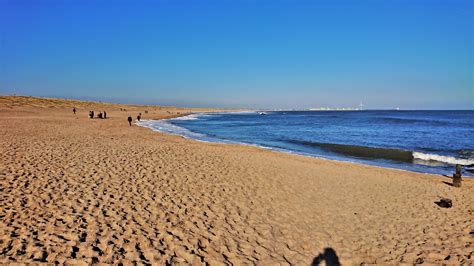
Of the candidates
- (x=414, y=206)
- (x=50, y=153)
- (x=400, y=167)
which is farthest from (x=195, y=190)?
(x=400, y=167)

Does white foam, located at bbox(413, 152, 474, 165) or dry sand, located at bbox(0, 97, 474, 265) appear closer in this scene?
dry sand, located at bbox(0, 97, 474, 265)

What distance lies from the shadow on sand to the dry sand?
3 centimetres

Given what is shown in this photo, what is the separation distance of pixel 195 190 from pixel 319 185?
485 centimetres

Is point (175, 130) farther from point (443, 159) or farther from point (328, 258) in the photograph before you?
point (328, 258)

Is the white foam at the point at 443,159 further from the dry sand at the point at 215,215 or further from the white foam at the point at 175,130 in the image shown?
the white foam at the point at 175,130

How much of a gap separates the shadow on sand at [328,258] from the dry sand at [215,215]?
0.03 meters

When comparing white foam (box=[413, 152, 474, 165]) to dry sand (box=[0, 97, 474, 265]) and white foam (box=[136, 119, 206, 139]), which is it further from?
white foam (box=[136, 119, 206, 139])

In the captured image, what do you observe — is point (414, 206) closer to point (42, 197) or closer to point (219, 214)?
point (219, 214)

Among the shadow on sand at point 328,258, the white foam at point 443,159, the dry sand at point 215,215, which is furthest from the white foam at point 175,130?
the shadow on sand at point 328,258

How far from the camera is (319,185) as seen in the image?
11.3 meters

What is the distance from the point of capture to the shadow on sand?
5973 millimetres

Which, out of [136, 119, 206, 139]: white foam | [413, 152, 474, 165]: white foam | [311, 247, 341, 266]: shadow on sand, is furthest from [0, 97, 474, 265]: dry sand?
[136, 119, 206, 139]: white foam

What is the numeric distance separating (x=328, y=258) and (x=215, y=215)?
2.88 m

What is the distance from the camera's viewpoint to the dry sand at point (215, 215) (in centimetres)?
569
